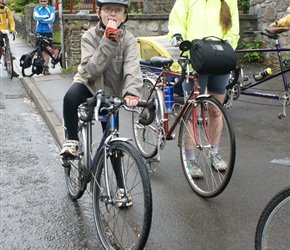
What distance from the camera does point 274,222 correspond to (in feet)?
8.47

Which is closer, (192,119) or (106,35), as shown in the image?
(106,35)

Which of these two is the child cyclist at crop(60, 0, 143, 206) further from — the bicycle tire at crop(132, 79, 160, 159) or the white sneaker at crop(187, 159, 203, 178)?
the bicycle tire at crop(132, 79, 160, 159)

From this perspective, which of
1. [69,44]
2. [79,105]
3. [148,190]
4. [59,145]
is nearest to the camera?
[148,190]

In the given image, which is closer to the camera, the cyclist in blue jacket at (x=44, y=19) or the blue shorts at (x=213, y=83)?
the blue shorts at (x=213, y=83)

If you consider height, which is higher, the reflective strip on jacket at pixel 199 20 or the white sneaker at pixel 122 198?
the reflective strip on jacket at pixel 199 20

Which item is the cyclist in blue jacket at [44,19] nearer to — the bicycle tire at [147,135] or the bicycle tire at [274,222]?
the bicycle tire at [147,135]

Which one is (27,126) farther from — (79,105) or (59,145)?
(79,105)

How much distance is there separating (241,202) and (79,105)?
167 cm

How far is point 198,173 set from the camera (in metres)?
4.38

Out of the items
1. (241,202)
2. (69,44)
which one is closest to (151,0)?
(69,44)

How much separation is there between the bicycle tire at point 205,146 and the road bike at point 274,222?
3.76ft

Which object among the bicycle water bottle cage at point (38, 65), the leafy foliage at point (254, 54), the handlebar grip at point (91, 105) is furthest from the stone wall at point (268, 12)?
the handlebar grip at point (91, 105)

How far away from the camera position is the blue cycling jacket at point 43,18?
12.6 m

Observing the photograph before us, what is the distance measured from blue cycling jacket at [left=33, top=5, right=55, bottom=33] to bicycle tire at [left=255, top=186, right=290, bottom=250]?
10958 mm
